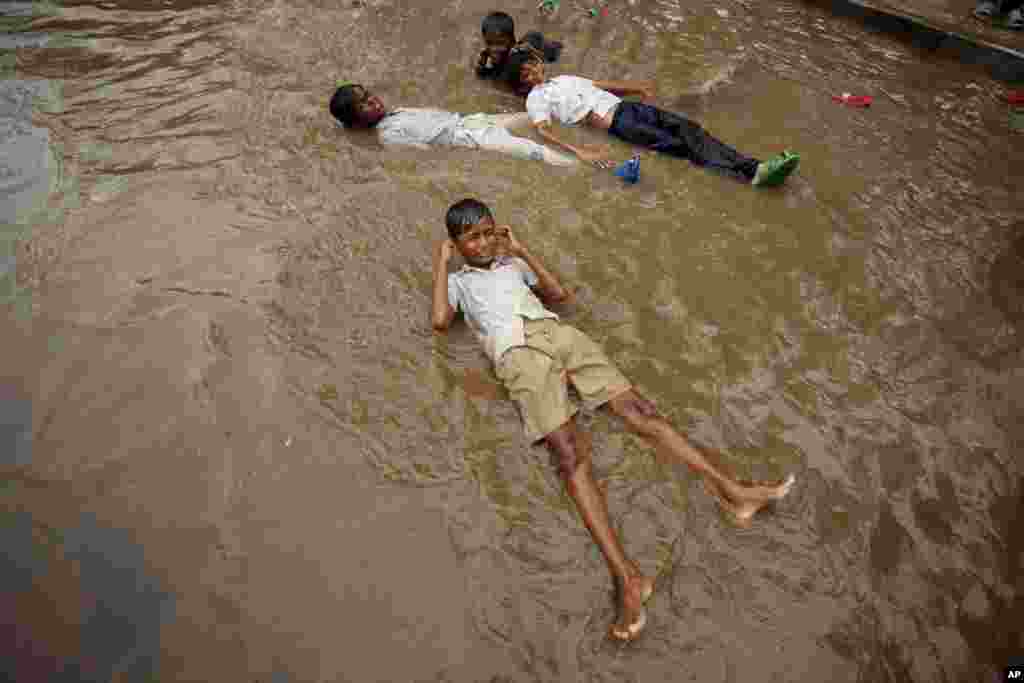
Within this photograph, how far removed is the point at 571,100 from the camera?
4.55 metres

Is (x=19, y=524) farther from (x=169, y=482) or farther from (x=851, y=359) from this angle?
(x=851, y=359)

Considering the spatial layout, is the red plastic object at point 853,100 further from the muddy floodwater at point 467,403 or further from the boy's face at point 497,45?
the boy's face at point 497,45

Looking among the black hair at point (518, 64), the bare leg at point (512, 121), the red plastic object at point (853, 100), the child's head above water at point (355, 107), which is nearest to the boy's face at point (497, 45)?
the black hair at point (518, 64)

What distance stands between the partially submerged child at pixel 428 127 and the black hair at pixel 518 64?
1.95 ft

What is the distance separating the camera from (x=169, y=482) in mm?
2207

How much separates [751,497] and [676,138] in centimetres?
311

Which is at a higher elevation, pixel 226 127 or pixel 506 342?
pixel 506 342

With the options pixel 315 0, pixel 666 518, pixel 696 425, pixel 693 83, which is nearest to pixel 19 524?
pixel 666 518

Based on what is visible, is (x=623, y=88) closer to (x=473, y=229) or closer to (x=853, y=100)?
(x=853, y=100)

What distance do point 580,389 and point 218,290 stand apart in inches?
83.5

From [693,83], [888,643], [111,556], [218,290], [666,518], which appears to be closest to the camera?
[888,643]

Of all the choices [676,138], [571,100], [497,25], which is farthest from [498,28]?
[676,138]

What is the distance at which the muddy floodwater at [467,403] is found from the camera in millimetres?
1843

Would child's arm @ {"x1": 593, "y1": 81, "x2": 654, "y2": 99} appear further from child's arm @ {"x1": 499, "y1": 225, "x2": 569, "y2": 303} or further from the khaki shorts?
the khaki shorts
